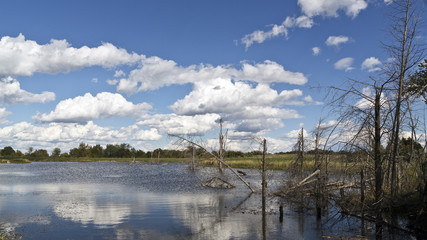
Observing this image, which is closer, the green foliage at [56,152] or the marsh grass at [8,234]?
the marsh grass at [8,234]

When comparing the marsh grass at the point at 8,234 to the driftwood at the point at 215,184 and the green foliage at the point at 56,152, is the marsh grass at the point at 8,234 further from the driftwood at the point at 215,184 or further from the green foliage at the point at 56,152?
the green foliage at the point at 56,152

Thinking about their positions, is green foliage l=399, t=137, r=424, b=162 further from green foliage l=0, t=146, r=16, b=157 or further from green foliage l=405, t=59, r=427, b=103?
green foliage l=0, t=146, r=16, b=157

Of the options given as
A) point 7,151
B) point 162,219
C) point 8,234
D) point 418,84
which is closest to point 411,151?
point 418,84

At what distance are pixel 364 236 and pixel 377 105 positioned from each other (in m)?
5.98

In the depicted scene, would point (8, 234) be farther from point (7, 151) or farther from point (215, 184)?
point (7, 151)

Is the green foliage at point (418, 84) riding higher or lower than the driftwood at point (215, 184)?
higher

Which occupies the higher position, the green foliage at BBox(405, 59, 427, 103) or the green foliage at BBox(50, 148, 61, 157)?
the green foliage at BBox(405, 59, 427, 103)

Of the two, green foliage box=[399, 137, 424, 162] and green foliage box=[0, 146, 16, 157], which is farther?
green foliage box=[0, 146, 16, 157]

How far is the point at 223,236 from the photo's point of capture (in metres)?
14.8

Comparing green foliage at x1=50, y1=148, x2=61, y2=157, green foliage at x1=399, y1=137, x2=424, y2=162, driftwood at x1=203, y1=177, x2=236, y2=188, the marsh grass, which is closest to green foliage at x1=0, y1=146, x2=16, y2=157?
green foliage at x1=50, y1=148, x2=61, y2=157

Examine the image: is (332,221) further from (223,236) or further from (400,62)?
(400,62)

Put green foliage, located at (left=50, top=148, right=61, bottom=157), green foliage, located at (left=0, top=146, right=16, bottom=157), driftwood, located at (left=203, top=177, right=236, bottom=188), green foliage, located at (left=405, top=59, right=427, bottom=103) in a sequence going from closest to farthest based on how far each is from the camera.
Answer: green foliage, located at (left=405, top=59, right=427, bottom=103) < driftwood, located at (left=203, top=177, right=236, bottom=188) < green foliage, located at (left=0, top=146, right=16, bottom=157) < green foliage, located at (left=50, top=148, right=61, bottom=157)

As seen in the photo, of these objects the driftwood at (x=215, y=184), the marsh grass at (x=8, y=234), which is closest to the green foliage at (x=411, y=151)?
the marsh grass at (x=8, y=234)

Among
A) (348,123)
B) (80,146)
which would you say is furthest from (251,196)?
(80,146)
